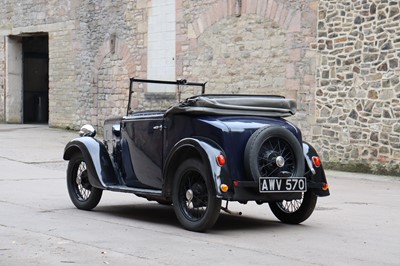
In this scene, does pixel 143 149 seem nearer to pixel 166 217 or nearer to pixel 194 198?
pixel 166 217

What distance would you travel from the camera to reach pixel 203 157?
311 inches

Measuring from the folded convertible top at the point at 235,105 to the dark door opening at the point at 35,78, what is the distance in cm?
2003

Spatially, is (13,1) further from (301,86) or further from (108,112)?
(301,86)

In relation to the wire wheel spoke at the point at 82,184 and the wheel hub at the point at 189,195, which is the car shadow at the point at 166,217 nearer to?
the wire wheel spoke at the point at 82,184

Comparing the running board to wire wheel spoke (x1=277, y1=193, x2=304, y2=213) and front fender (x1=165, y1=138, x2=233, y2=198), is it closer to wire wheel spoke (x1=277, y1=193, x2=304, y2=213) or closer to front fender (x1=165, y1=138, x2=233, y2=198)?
front fender (x1=165, y1=138, x2=233, y2=198)

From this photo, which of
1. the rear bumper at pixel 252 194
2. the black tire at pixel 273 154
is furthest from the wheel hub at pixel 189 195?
the black tire at pixel 273 154

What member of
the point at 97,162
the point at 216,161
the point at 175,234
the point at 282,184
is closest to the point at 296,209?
the point at 282,184

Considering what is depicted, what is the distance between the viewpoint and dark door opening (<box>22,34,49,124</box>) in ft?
91.6

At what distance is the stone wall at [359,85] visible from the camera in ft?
49.9

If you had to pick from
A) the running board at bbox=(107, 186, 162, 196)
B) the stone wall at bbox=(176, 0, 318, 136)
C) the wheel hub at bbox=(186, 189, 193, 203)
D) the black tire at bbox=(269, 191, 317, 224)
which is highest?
the stone wall at bbox=(176, 0, 318, 136)

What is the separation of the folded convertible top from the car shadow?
117 centimetres

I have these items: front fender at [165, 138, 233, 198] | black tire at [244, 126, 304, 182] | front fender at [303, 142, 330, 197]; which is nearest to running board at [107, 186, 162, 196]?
front fender at [165, 138, 233, 198]

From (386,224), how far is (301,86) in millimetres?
8156

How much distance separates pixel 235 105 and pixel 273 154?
0.72m
